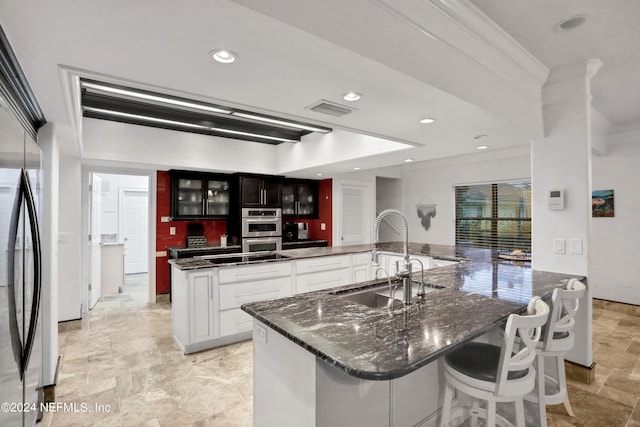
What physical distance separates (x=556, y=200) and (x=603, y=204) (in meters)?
2.90

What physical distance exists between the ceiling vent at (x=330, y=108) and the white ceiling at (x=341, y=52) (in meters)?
0.07

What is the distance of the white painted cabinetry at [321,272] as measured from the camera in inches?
151

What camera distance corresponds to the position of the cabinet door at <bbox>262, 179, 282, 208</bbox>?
18.2 feet

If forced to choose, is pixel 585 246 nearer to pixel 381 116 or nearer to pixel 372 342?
pixel 381 116

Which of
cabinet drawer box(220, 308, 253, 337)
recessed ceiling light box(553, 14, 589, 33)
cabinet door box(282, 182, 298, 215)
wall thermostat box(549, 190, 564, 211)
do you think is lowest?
cabinet drawer box(220, 308, 253, 337)

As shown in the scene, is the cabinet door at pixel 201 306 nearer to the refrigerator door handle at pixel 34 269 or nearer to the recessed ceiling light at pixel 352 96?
the refrigerator door handle at pixel 34 269

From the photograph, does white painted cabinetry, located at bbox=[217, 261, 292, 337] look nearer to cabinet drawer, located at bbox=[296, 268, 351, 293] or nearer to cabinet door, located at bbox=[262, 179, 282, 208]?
cabinet drawer, located at bbox=[296, 268, 351, 293]

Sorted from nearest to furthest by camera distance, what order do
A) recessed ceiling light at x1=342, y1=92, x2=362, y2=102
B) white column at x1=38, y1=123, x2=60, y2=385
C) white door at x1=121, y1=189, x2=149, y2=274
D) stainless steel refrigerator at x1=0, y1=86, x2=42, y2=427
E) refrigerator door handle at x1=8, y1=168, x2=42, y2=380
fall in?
stainless steel refrigerator at x1=0, y1=86, x2=42, y2=427 < refrigerator door handle at x1=8, y1=168, x2=42, y2=380 < recessed ceiling light at x1=342, y1=92, x2=362, y2=102 < white column at x1=38, y1=123, x2=60, y2=385 < white door at x1=121, y1=189, x2=149, y2=274

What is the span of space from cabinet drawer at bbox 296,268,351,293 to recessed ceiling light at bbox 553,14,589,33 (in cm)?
320

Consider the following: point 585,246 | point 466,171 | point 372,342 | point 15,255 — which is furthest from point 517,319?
point 466,171

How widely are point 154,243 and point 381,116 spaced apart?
4.32 meters

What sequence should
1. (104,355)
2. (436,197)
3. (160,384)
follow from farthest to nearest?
1. (436,197)
2. (104,355)
3. (160,384)

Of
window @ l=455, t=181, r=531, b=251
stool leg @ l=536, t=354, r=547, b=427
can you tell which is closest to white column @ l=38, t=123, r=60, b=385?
stool leg @ l=536, t=354, r=547, b=427

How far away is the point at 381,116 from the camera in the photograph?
2.42 meters
